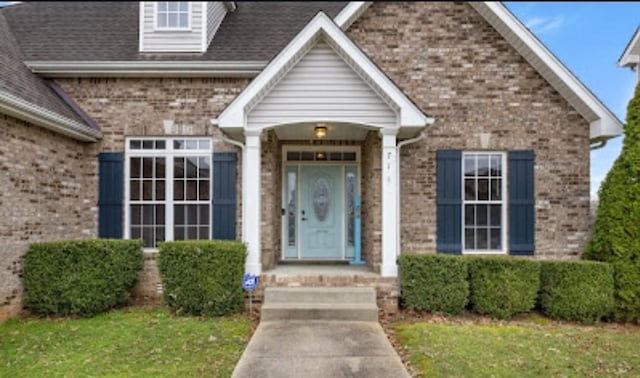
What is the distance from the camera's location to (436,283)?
21.8ft

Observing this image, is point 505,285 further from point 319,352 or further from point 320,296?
point 319,352

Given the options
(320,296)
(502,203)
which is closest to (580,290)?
(502,203)

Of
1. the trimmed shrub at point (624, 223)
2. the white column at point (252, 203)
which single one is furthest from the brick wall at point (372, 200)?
the trimmed shrub at point (624, 223)

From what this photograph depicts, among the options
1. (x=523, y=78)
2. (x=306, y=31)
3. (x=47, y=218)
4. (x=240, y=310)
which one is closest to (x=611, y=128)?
(x=523, y=78)

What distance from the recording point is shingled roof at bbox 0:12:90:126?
22.2 ft

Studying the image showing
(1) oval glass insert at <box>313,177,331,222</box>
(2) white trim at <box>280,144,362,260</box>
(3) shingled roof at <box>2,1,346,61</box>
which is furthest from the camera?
(1) oval glass insert at <box>313,177,331,222</box>

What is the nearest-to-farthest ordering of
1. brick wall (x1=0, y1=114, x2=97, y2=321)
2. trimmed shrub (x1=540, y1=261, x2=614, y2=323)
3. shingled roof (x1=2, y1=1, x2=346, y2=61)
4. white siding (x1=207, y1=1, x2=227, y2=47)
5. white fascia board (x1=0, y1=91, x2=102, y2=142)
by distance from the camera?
white fascia board (x1=0, y1=91, x2=102, y2=142), brick wall (x1=0, y1=114, x2=97, y2=321), trimmed shrub (x1=540, y1=261, x2=614, y2=323), shingled roof (x1=2, y1=1, x2=346, y2=61), white siding (x1=207, y1=1, x2=227, y2=47)

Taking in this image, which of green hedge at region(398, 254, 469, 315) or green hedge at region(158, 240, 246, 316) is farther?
green hedge at region(398, 254, 469, 315)

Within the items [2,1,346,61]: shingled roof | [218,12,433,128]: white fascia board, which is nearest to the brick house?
[2,1,346,61]: shingled roof

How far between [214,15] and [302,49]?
351 cm

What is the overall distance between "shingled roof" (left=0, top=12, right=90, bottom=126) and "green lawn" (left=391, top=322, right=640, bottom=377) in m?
6.71

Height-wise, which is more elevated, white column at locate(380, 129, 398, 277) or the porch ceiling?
the porch ceiling

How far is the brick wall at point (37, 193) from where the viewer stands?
6.41 m

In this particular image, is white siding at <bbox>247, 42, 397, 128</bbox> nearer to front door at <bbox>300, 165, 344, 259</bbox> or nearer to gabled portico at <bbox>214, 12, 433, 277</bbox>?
gabled portico at <bbox>214, 12, 433, 277</bbox>
